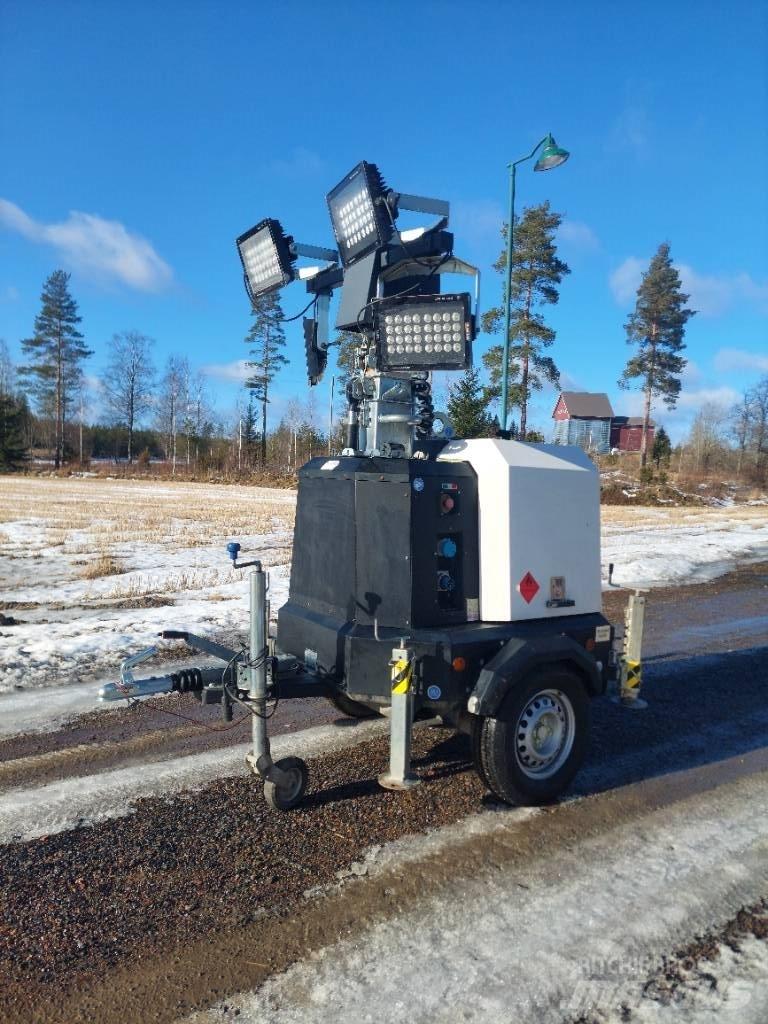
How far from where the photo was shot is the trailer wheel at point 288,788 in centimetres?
404

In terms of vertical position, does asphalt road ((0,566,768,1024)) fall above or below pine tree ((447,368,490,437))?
below

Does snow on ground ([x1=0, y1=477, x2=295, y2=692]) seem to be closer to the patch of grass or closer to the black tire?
the patch of grass

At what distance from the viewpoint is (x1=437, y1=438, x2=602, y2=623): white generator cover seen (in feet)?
14.1

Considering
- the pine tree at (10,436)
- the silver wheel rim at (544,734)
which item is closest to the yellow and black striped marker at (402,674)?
the silver wheel rim at (544,734)

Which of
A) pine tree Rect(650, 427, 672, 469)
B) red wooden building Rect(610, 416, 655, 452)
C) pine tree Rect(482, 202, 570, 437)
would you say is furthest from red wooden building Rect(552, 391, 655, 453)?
pine tree Rect(482, 202, 570, 437)

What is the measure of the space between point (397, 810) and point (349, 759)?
81cm

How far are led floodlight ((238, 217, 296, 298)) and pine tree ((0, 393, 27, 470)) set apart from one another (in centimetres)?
5626

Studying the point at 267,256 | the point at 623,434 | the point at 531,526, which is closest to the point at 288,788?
the point at 531,526

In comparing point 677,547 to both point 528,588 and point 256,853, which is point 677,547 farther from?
point 256,853

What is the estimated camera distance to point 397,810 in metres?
4.18

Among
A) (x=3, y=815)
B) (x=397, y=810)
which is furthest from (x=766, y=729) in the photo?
(x=3, y=815)

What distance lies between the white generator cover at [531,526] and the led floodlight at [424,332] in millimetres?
569

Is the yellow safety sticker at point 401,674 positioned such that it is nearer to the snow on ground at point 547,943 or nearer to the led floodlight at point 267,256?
the snow on ground at point 547,943

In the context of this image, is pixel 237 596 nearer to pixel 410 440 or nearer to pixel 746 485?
pixel 410 440
